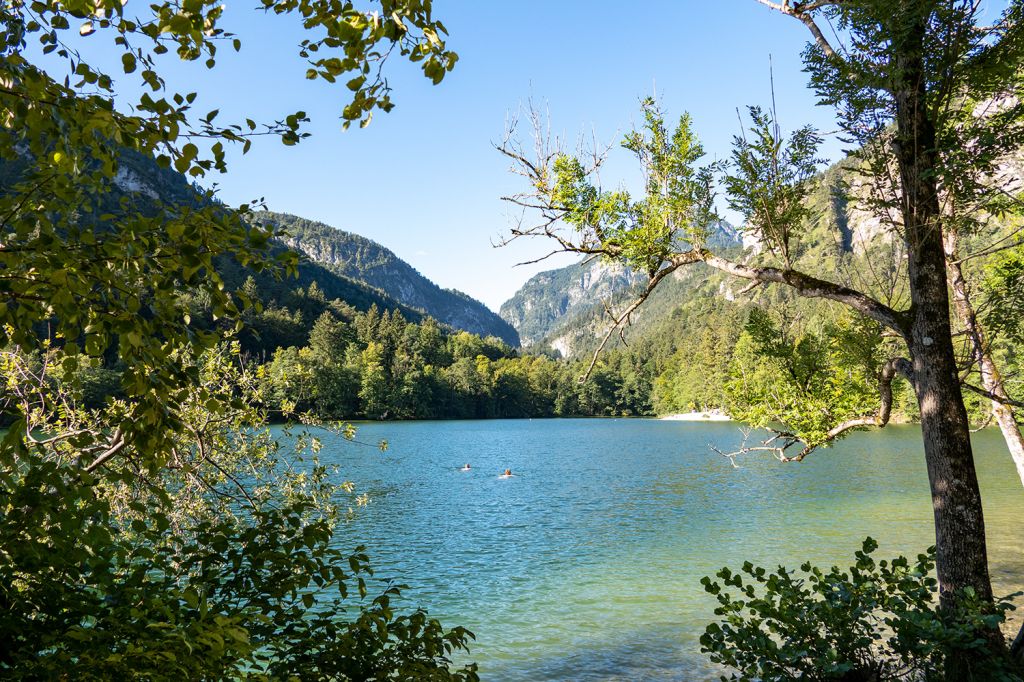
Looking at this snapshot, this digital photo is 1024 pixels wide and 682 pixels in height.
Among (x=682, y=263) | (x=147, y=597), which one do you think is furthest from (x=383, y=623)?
(x=682, y=263)

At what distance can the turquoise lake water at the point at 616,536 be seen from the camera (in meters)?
11.7

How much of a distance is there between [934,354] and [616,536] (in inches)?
649

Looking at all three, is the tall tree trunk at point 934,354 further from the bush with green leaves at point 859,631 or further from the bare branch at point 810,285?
the bush with green leaves at point 859,631

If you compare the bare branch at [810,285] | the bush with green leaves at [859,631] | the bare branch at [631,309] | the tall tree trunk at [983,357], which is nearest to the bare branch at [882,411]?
the bare branch at [810,285]

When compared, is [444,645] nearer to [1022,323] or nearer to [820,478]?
[1022,323]

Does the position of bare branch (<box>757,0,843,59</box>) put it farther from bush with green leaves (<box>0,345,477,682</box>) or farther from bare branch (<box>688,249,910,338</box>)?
bush with green leaves (<box>0,345,477,682</box>)

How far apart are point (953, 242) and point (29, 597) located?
334 inches

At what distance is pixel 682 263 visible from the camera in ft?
20.3

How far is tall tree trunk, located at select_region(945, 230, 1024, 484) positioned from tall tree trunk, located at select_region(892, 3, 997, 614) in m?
1.12

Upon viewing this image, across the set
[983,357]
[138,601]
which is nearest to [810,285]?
[983,357]

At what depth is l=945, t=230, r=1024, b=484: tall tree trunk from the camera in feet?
21.2

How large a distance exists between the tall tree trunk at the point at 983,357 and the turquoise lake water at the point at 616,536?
5.39 metres

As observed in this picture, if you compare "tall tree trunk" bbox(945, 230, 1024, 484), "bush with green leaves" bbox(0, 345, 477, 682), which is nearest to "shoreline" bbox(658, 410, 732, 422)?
"tall tree trunk" bbox(945, 230, 1024, 484)

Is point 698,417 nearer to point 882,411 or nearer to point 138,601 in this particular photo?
point 882,411
